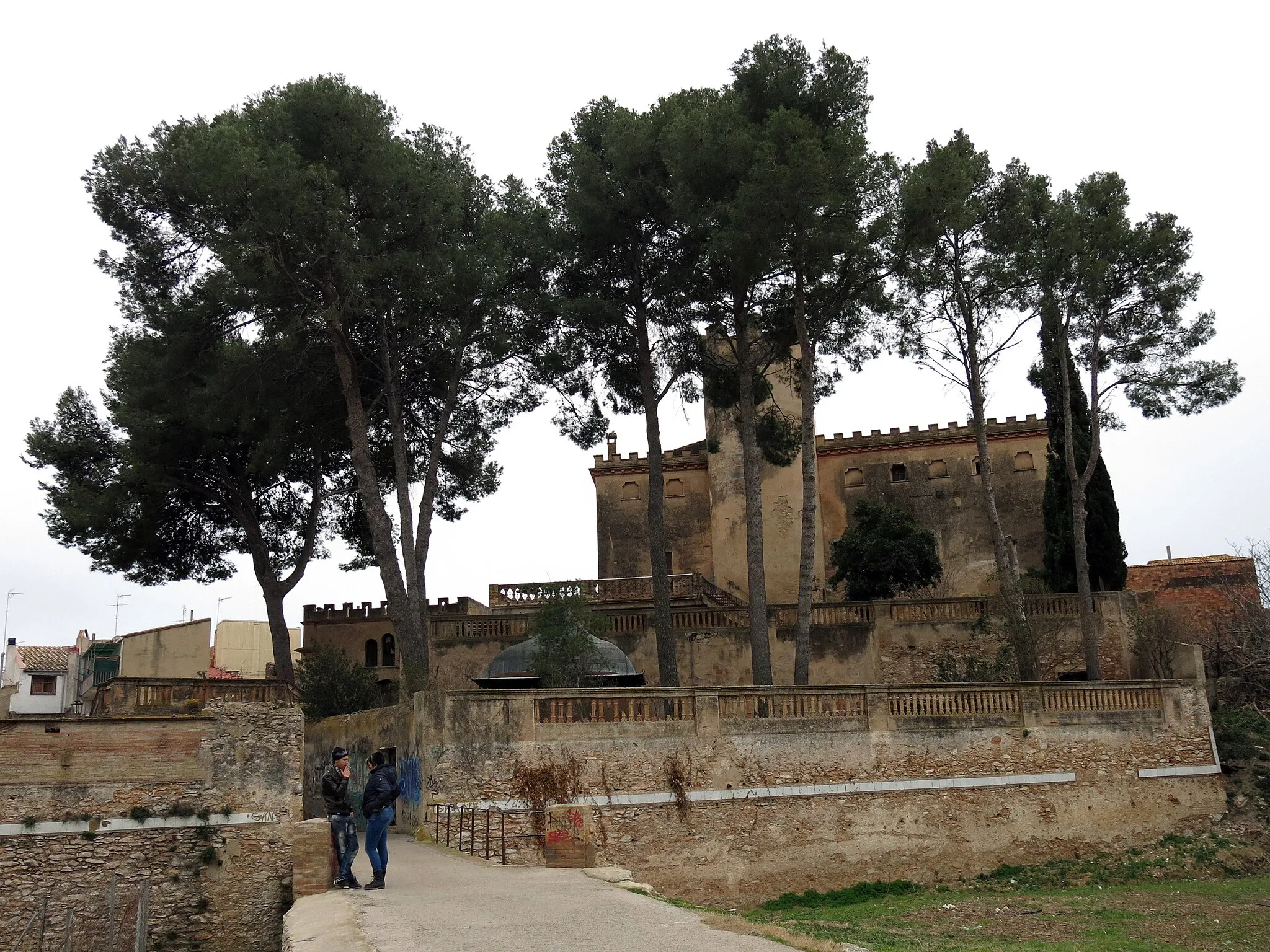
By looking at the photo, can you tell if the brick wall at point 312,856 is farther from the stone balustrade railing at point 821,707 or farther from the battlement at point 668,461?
the battlement at point 668,461

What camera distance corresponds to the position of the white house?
156 feet

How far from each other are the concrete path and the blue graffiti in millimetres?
4821

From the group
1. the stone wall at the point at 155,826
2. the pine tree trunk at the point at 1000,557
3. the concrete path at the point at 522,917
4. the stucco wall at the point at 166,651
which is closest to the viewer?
the concrete path at the point at 522,917

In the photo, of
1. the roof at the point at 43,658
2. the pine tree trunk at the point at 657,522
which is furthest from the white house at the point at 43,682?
the pine tree trunk at the point at 657,522

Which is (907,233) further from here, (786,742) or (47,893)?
(47,893)

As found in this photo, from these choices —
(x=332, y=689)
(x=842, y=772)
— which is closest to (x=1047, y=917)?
(x=842, y=772)

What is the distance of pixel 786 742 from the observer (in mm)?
21438

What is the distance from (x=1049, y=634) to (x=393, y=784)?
19.8 metres

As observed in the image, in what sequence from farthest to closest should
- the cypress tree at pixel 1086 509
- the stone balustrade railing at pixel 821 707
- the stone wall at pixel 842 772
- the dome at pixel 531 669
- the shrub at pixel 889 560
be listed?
the shrub at pixel 889 560
the cypress tree at pixel 1086 509
the dome at pixel 531 669
the stone balustrade railing at pixel 821 707
the stone wall at pixel 842 772

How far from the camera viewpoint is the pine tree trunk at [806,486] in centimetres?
2477

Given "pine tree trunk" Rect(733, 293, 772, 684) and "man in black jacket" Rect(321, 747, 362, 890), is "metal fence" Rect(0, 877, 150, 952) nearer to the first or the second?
"man in black jacket" Rect(321, 747, 362, 890)

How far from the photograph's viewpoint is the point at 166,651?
148ft

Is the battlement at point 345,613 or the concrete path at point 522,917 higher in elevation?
the battlement at point 345,613

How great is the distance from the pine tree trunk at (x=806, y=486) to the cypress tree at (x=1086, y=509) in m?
9.05
